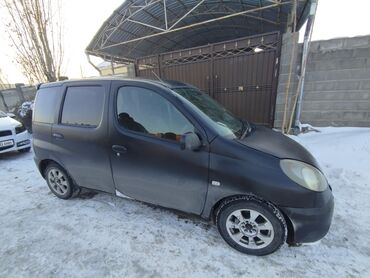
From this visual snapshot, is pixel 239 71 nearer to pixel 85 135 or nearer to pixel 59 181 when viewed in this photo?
pixel 85 135

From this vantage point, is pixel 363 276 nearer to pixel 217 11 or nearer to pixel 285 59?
pixel 285 59

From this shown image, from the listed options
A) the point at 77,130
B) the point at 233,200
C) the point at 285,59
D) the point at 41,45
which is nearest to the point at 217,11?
the point at 285,59

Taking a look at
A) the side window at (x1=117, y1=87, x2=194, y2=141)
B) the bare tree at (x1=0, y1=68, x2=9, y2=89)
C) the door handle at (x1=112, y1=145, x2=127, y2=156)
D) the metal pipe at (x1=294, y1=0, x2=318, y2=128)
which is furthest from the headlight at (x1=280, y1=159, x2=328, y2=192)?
the bare tree at (x1=0, y1=68, x2=9, y2=89)

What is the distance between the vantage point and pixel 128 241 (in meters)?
2.32

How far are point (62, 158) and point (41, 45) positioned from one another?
26.7 feet

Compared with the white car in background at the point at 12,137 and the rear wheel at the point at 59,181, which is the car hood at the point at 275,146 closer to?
the rear wheel at the point at 59,181

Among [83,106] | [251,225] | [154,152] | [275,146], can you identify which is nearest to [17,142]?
[83,106]

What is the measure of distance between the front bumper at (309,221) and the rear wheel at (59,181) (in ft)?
9.47

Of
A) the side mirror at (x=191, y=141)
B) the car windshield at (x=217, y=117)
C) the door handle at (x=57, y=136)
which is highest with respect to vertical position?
the car windshield at (x=217, y=117)

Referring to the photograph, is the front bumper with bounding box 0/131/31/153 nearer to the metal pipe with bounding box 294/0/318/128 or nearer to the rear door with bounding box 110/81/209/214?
the rear door with bounding box 110/81/209/214

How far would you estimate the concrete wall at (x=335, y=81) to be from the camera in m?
4.77

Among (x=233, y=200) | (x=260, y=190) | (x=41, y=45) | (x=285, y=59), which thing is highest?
(x=41, y=45)

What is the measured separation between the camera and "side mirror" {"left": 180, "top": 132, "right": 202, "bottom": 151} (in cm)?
198

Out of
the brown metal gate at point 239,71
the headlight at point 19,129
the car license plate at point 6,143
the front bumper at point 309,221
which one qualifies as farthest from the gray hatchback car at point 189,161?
the brown metal gate at point 239,71
